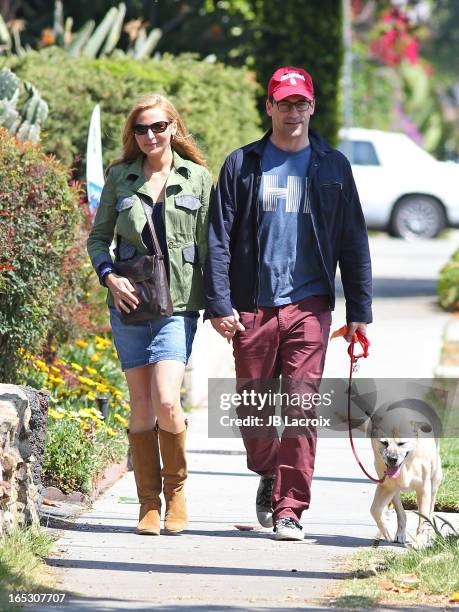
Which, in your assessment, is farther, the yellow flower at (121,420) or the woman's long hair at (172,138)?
the yellow flower at (121,420)

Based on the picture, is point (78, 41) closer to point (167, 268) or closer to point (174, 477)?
point (167, 268)

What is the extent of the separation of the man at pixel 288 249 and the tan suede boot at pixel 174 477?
1.38ft

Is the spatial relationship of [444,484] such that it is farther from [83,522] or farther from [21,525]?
[21,525]

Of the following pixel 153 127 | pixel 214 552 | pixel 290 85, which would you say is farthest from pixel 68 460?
pixel 290 85

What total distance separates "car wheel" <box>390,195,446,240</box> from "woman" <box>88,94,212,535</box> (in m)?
19.5

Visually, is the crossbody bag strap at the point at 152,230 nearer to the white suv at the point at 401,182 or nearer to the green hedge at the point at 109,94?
the green hedge at the point at 109,94

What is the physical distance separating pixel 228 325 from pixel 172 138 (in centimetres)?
92

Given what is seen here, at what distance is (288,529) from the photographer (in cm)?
604

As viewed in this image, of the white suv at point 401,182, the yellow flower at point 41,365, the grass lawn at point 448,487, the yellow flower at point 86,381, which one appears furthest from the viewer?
the white suv at point 401,182

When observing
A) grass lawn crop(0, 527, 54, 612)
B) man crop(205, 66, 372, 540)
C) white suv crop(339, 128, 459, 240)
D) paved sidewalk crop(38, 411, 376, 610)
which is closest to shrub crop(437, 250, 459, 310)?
paved sidewalk crop(38, 411, 376, 610)

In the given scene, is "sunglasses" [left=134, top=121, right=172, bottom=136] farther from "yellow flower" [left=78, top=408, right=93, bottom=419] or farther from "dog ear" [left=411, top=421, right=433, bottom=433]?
"yellow flower" [left=78, top=408, right=93, bottom=419]

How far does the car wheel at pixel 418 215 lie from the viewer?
83.3 ft

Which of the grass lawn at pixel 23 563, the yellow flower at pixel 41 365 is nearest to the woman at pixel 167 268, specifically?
the grass lawn at pixel 23 563

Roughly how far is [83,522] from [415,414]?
1.66m
